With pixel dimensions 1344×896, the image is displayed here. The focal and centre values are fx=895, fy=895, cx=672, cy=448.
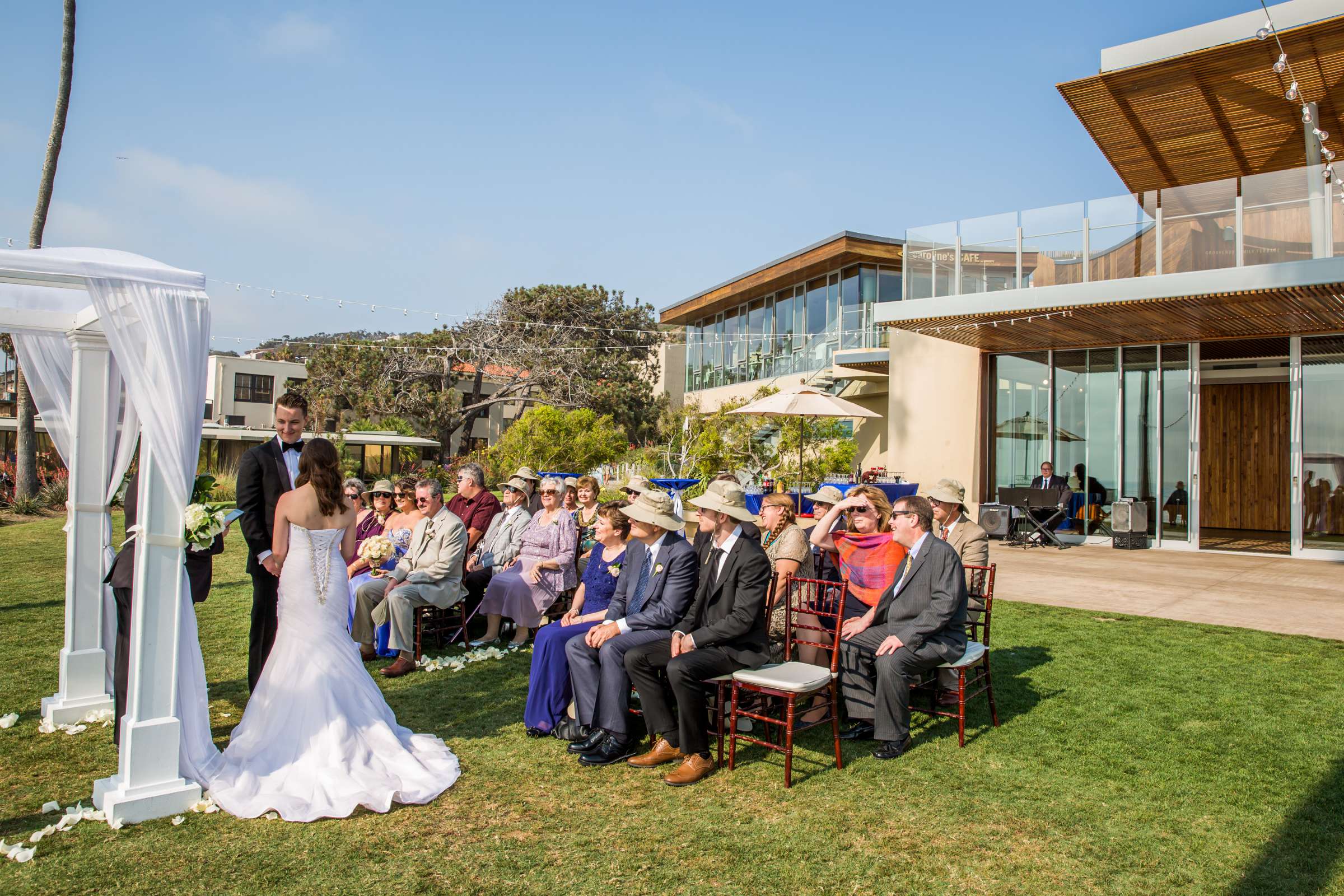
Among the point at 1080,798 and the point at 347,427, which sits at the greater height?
the point at 347,427

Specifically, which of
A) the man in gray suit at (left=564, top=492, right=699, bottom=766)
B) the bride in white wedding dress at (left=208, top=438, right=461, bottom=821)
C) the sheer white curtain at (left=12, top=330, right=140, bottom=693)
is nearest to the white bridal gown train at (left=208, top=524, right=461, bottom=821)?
the bride in white wedding dress at (left=208, top=438, right=461, bottom=821)

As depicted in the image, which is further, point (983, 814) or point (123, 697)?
point (123, 697)

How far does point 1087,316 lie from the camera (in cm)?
1223

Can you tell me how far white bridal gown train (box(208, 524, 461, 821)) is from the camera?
3.90 meters

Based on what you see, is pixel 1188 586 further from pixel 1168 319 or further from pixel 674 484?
pixel 674 484

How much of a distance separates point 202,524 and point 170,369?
76 centimetres

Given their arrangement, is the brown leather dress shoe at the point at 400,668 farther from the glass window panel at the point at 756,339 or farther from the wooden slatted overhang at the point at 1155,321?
the glass window panel at the point at 756,339

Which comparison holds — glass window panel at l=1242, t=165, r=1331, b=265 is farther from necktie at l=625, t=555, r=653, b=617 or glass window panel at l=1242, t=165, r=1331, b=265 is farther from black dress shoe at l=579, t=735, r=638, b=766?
black dress shoe at l=579, t=735, r=638, b=766

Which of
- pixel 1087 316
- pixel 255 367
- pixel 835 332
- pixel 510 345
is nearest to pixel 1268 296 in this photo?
pixel 1087 316

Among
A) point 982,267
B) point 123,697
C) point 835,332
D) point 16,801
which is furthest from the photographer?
point 835,332

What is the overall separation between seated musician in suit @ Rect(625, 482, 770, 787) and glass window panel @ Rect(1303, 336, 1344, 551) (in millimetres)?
11320

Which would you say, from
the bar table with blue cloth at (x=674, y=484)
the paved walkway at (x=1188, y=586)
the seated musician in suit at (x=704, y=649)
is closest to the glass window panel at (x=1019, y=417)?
the paved walkway at (x=1188, y=586)

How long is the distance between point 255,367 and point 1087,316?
41.6 meters

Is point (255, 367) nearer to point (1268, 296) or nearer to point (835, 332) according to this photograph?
point (835, 332)
